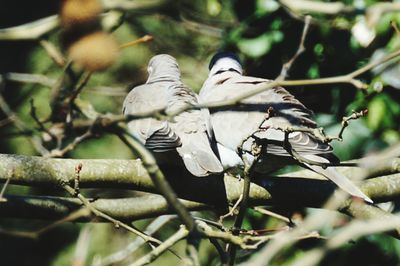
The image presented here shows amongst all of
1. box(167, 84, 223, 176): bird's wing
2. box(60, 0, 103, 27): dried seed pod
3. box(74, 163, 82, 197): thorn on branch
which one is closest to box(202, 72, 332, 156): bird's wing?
box(167, 84, 223, 176): bird's wing

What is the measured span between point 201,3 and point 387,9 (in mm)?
3747

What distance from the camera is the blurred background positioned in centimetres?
389

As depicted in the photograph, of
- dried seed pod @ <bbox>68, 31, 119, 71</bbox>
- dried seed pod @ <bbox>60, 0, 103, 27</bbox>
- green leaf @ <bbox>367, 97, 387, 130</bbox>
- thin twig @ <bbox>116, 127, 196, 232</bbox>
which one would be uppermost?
dried seed pod @ <bbox>60, 0, 103, 27</bbox>

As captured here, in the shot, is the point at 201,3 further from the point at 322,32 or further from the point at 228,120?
the point at 228,120

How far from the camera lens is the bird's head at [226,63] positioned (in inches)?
161

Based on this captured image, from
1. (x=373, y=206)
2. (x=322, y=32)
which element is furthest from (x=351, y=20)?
(x=373, y=206)

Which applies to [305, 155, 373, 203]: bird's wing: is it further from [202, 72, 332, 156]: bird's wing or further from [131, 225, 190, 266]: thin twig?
[131, 225, 190, 266]: thin twig

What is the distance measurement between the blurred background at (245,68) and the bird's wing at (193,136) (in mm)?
382

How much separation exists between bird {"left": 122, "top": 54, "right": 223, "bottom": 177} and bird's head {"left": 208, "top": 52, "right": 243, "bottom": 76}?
0.23 metres

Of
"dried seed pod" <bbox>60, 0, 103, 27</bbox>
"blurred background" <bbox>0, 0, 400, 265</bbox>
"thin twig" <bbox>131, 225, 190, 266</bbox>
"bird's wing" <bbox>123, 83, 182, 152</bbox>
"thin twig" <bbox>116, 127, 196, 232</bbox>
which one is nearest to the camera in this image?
"dried seed pod" <bbox>60, 0, 103, 27</bbox>

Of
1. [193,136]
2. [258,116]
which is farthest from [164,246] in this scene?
[258,116]

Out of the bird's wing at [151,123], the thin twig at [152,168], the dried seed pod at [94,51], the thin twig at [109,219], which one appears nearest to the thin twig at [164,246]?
the thin twig at [152,168]

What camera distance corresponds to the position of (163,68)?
4227mm

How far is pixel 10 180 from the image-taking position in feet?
9.23
